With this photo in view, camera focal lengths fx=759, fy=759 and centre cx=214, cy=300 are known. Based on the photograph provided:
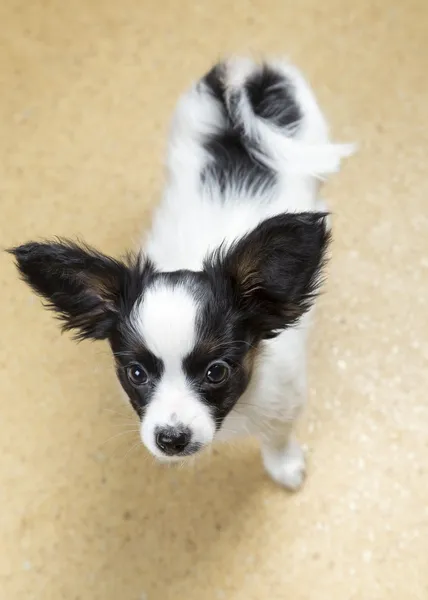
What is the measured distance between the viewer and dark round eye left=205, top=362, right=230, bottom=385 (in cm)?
136

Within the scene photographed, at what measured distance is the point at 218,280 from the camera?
138 centimetres

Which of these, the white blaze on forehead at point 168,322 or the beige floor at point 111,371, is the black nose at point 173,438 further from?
the beige floor at point 111,371

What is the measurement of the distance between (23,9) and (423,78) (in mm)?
1457

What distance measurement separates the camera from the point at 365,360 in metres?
2.13

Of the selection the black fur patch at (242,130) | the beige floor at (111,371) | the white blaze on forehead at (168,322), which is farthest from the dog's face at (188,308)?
the beige floor at (111,371)

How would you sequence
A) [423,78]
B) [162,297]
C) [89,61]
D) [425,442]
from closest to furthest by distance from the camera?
[162,297], [425,442], [423,78], [89,61]

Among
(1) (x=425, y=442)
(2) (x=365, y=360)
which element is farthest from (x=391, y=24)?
(1) (x=425, y=442)

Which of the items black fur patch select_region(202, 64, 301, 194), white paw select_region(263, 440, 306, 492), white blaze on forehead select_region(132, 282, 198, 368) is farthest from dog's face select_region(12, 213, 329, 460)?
white paw select_region(263, 440, 306, 492)

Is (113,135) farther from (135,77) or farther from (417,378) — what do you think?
(417,378)

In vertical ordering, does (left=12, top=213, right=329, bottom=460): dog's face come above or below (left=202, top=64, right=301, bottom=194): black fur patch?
below

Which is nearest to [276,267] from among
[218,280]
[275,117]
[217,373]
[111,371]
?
[218,280]

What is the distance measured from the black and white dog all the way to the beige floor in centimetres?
27

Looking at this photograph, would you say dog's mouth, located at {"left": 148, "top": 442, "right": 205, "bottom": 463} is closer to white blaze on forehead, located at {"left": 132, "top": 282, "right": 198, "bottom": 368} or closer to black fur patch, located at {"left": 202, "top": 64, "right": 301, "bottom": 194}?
white blaze on forehead, located at {"left": 132, "top": 282, "right": 198, "bottom": 368}

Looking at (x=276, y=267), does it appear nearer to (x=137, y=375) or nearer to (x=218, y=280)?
(x=218, y=280)
